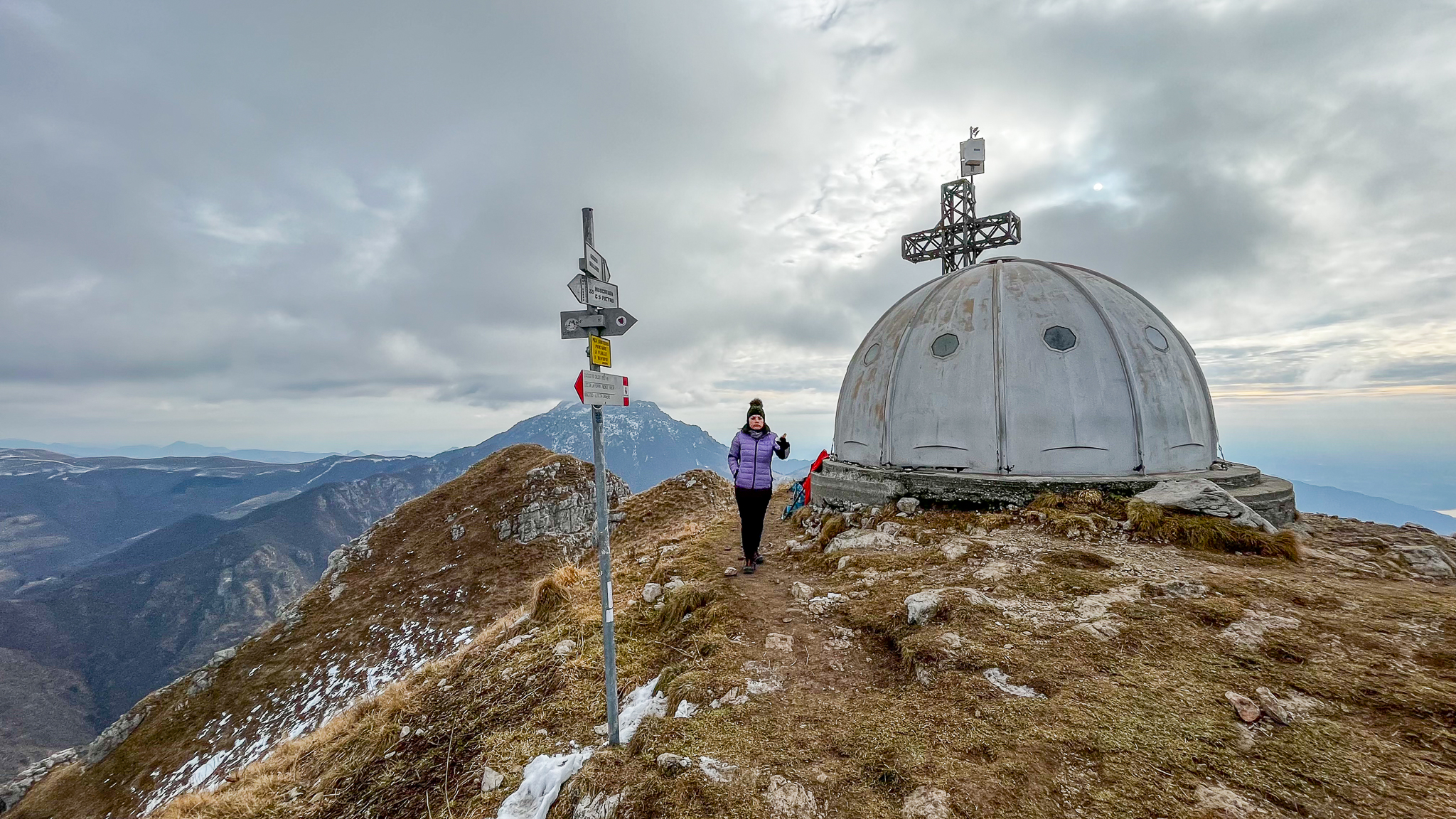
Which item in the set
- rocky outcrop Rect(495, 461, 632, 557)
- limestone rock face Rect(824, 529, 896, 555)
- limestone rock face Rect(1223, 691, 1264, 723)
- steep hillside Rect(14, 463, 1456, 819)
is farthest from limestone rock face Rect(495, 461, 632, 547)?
limestone rock face Rect(1223, 691, 1264, 723)

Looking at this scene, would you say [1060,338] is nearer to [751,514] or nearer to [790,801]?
[751,514]

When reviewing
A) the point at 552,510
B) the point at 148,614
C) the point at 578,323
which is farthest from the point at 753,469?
the point at 148,614

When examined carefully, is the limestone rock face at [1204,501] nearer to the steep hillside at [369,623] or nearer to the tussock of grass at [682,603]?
the tussock of grass at [682,603]

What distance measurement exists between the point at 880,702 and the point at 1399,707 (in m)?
4.15

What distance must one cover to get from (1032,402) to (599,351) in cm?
1028

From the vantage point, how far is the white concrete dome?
11016mm

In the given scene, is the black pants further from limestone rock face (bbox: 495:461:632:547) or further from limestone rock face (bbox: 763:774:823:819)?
limestone rock face (bbox: 495:461:632:547)

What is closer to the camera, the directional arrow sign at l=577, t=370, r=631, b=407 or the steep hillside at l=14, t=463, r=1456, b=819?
the steep hillside at l=14, t=463, r=1456, b=819

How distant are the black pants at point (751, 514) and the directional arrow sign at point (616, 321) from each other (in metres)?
5.22

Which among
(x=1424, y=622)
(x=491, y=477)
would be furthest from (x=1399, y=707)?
(x=491, y=477)

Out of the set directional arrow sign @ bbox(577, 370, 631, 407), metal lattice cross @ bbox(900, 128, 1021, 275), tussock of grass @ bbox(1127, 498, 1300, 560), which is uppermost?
metal lattice cross @ bbox(900, 128, 1021, 275)

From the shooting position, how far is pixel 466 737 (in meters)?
6.02

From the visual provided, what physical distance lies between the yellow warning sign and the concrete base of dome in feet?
28.8

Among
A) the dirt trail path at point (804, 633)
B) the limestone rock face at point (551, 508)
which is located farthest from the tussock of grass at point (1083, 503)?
the limestone rock face at point (551, 508)
